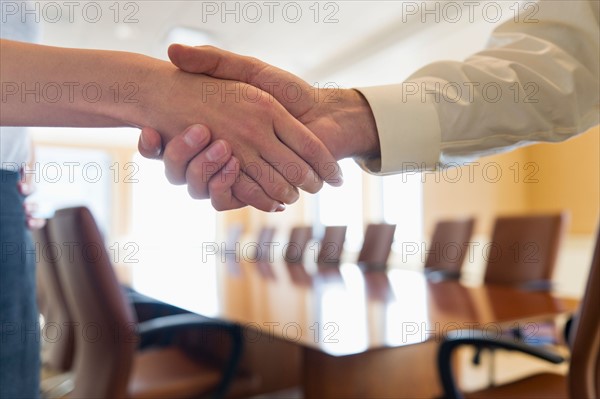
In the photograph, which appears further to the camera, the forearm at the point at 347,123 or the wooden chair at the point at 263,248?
the wooden chair at the point at 263,248

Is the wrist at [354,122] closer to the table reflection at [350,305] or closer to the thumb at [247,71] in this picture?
the thumb at [247,71]

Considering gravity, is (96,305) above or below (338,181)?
below

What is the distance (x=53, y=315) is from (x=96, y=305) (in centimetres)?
71

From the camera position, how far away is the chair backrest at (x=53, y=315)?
4.06 feet

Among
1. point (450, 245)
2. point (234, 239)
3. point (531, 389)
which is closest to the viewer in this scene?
point (531, 389)

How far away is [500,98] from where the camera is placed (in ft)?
2.39

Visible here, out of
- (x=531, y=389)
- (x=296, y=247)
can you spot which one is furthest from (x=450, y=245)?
(x=531, y=389)

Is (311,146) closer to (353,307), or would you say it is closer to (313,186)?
(313,186)

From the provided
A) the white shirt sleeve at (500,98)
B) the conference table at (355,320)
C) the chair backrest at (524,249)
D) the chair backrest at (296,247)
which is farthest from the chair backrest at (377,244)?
the white shirt sleeve at (500,98)

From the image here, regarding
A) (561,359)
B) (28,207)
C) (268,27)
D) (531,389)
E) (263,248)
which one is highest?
(268,27)

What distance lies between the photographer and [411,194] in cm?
139

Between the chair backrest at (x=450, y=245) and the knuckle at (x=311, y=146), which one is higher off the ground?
the knuckle at (x=311, y=146)

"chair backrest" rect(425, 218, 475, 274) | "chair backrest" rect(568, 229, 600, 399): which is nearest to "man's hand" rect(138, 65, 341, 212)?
"chair backrest" rect(568, 229, 600, 399)

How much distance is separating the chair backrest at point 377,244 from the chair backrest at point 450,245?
11.7 inches
